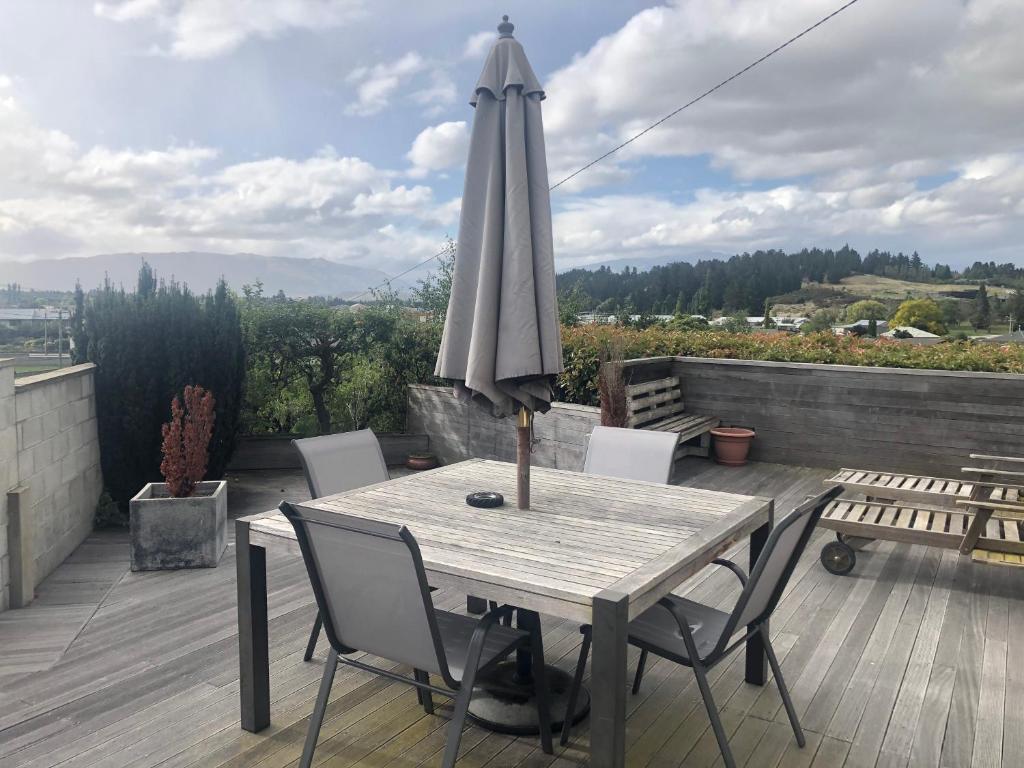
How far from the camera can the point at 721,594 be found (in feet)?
11.2

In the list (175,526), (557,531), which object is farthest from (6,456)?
(557,531)

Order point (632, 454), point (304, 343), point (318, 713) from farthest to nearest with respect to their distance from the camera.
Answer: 1. point (304, 343)
2. point (632, 454)
3. point (318, 713)

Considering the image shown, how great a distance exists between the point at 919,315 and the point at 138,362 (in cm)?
1028

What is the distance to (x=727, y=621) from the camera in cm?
202

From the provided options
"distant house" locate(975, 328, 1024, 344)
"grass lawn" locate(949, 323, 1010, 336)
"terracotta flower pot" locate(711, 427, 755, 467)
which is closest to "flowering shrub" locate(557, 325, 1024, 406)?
"distant house" locate(975, 328, 1024, 344)

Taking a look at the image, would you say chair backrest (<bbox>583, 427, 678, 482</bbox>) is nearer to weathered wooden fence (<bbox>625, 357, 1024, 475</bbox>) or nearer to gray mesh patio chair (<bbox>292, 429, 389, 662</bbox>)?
gray mesh patio chair (<bbox>292, 429, 389, 662</bbox>)

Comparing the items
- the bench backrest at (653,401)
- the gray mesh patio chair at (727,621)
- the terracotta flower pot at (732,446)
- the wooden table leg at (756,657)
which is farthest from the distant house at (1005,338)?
the gray mesh patio chair at (727,621)

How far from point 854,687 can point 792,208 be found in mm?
27843

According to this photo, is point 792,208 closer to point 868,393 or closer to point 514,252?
point 868,393

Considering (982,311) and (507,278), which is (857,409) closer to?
(982,311)

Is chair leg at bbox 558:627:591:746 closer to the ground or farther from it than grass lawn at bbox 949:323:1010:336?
closer to the ground

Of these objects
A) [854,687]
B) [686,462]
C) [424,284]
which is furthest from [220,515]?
[424,284]

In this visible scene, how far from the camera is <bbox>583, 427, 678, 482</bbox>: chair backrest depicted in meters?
2.90

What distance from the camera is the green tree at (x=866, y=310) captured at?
10402 mm
